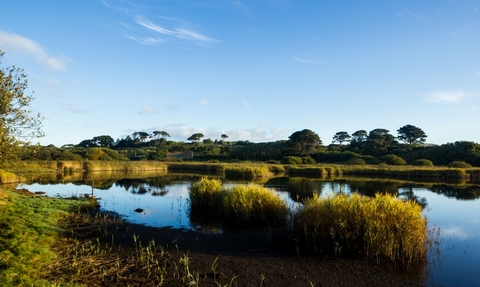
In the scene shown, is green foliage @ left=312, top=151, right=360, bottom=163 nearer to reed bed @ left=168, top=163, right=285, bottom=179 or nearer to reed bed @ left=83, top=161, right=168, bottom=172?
reed bed @ left=168, top=163, right=285, bottom=179

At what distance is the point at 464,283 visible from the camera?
7754 mm

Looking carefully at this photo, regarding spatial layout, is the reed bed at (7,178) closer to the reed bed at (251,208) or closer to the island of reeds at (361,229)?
the reed bed at (251,208)

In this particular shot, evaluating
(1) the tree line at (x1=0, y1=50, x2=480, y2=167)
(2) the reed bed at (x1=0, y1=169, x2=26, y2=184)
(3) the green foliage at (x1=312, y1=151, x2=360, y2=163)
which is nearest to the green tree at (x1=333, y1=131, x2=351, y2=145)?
(1) the tree line at (x1=0, y1=50, x2=480, y2=167)

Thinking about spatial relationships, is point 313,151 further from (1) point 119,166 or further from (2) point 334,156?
(1) point 119,166

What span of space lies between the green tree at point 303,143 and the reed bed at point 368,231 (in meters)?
80.5

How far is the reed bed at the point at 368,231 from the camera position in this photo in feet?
28.9

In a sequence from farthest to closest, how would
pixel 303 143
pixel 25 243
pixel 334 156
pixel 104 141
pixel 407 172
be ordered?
pixel 104 141
pixel 303 143
pixel 334 156
pixel 407 172
pixel 25 243

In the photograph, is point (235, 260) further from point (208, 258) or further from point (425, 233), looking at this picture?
point (425, 233)

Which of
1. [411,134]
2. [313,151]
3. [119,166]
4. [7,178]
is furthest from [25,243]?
[411,134]

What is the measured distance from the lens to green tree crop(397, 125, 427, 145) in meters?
94.2

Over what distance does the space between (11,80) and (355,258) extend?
14360 millimetres

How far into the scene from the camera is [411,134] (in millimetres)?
95188

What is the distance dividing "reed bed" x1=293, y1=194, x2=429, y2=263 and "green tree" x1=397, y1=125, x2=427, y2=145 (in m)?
96.0

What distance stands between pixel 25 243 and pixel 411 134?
4066 inches
